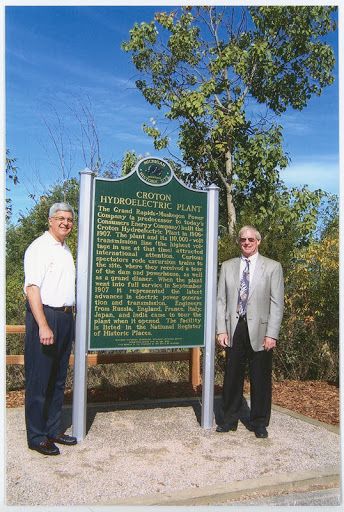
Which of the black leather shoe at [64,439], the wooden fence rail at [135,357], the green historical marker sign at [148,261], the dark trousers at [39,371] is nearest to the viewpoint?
the dark trousers at [39,371]

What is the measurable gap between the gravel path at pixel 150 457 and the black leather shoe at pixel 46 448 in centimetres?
6

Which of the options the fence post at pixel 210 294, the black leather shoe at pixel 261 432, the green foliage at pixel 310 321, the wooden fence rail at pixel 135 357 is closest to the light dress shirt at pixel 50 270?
the fence post at pixel 210 294

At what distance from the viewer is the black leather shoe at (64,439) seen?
480 cm

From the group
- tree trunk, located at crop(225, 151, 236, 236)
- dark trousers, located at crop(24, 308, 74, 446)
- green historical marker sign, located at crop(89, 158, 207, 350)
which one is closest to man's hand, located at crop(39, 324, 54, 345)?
dark trousers, located at crop(24, 308, 74, 446)

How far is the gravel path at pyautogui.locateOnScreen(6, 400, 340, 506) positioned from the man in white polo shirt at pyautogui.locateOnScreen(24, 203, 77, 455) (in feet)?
0.75

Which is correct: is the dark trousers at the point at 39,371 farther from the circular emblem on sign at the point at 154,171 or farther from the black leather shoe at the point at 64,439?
the circular emblem on sign at the point at 154,171

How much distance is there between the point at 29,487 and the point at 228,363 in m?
2.35

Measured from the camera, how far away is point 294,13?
12.9 metres

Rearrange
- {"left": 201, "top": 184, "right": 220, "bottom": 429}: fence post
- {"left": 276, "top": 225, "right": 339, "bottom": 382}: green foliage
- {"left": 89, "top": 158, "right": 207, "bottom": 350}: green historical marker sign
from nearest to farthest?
{"left": 89, "top": 158, "right": 207, "bottom": 350}: green historical marker sign, {"left": 201, "top": 184, "right": 220, "bottom": 429}: fence post, {"left": 276, "top": 225, "right": 339, "bottom": 382}: green foliage

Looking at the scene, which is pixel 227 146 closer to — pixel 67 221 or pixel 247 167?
pixel 247 167

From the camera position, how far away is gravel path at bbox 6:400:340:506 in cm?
385

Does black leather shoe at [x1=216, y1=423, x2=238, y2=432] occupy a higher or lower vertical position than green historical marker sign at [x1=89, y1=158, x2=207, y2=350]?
lower

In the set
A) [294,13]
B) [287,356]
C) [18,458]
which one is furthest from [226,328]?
[294,13]

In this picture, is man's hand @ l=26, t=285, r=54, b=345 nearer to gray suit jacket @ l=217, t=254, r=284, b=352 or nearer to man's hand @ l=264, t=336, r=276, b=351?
gray suit jacket @ l=217, t=254, r=284, b=352
